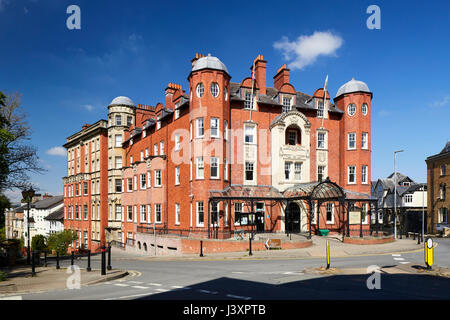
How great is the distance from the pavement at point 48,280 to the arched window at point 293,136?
924 inches

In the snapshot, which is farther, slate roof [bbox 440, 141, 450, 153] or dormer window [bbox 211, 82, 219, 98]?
slate roof [bbox 440, 141, 450, 153]

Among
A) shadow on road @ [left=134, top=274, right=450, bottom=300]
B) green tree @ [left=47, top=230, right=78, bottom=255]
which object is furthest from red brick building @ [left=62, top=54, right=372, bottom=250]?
green tree @ [left=47, top=230, right=78, bottom=255]

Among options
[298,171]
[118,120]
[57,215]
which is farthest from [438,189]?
[57,215]

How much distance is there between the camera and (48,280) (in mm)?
13500

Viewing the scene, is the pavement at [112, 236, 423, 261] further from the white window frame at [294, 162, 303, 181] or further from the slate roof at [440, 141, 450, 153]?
the slate roof at [440, 141, 450, 153]

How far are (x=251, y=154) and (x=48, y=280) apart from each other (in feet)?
71.0

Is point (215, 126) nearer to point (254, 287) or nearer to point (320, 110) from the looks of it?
point (320, 110)

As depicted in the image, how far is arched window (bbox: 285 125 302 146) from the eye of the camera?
3438 centimetres

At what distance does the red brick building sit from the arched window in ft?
0.33

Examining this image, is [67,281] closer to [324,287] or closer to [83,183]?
[324,287]
